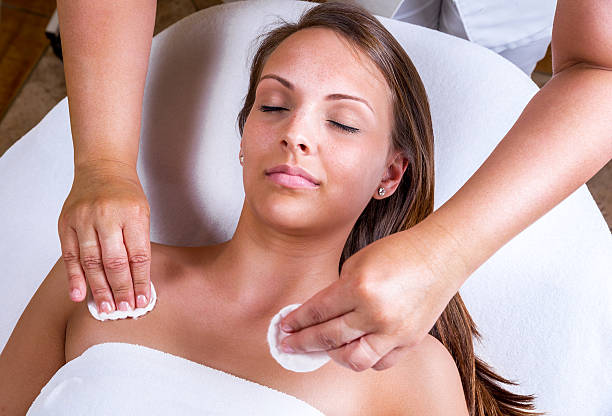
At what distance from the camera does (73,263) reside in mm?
1005

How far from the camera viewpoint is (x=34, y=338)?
112cm

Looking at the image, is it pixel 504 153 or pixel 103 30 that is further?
pixel 103 30

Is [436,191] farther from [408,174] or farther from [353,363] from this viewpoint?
[353,363]

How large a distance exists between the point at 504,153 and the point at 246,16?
2.80 ft

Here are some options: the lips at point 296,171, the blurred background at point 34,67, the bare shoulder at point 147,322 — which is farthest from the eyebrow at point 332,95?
the blurred background at point 34,67

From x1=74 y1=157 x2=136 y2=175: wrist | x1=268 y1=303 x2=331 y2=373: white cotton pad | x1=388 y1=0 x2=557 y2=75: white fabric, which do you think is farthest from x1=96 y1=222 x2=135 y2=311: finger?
x1=388 y1=0 x2=557 y2=75: white fabric

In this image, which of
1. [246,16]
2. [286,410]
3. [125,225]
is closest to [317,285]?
[286,410]

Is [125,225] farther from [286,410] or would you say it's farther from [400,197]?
[400,197]

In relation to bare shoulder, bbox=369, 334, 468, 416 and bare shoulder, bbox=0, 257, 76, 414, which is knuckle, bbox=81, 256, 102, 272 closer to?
bare shoulder, bbox=0, 257, 76, 414

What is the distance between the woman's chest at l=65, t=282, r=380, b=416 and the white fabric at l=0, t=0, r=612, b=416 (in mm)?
341

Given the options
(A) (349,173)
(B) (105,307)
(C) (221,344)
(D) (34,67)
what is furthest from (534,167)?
(D) (34,67)

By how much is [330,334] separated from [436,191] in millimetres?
716

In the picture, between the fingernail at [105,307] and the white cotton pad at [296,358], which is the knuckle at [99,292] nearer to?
the fingernail at [105,307]

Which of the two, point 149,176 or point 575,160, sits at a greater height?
point 575,160
